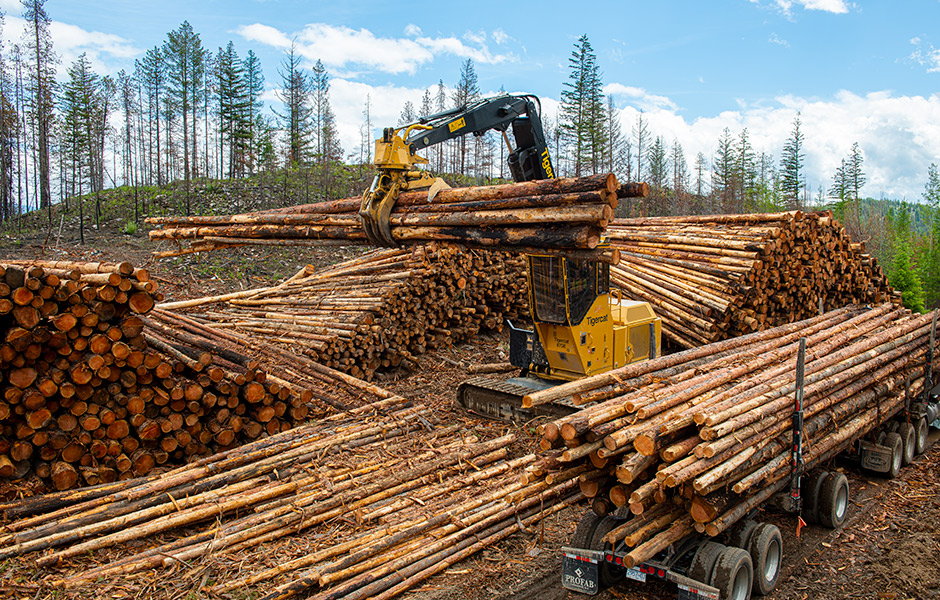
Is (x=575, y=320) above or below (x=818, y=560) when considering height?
above

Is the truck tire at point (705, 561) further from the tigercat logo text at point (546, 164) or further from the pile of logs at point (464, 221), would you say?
the tigercat logo text at point (546, 164)

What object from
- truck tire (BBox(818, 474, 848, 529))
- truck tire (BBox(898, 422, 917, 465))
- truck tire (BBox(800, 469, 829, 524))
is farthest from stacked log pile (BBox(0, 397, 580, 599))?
truck tire (BBox(898, 422, 917, 465))

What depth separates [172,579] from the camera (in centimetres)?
522

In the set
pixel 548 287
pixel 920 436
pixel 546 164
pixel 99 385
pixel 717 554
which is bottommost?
pixel 920 436

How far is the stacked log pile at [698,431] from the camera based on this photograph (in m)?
4.63

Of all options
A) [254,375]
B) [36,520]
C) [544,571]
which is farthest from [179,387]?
[544,571]

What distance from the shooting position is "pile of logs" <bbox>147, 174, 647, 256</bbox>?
5.31 m

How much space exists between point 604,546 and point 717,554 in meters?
0.90

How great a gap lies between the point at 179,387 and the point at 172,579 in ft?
8.77

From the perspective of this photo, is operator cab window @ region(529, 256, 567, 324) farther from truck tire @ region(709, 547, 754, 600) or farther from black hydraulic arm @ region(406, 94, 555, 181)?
truck tire @ region(709, 547, 754, 600)

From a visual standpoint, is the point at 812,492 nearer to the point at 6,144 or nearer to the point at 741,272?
the point at 741,272

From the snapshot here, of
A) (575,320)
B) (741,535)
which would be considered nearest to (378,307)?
(575,320)

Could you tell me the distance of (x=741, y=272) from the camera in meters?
12.3

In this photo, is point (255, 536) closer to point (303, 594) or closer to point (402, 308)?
point (303, 594)
